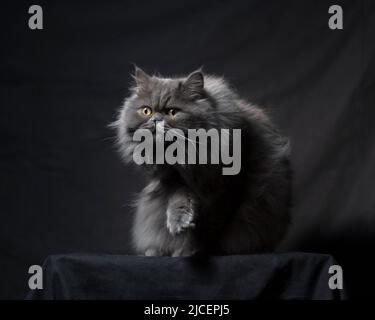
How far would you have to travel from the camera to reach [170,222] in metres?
2.14

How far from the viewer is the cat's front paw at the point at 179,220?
2121 millimetres

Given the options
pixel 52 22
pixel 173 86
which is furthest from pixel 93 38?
pixel 173 86

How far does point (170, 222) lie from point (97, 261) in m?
0.29

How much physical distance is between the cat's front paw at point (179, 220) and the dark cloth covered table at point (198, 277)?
12 centimetres

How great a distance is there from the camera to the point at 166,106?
221 centimetres

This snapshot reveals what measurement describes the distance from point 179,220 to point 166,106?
39 cm

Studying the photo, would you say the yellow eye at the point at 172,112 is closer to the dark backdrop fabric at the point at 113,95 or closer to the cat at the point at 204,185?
the cat at the point at 204,185

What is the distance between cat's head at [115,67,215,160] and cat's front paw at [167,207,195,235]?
0.27 meters

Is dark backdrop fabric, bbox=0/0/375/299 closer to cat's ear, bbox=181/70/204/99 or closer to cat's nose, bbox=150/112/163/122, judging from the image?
cat's ear, bbox=181/70/204/99

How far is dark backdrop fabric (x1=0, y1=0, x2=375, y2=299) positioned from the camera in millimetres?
3002

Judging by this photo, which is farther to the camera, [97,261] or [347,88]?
[347,88]

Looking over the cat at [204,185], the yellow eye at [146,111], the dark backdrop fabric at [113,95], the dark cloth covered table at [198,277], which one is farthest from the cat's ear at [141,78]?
the dark backdrop fabric at [113,95]

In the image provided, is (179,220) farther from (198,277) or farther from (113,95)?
(113,95)

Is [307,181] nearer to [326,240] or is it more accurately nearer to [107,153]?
[326,240]
